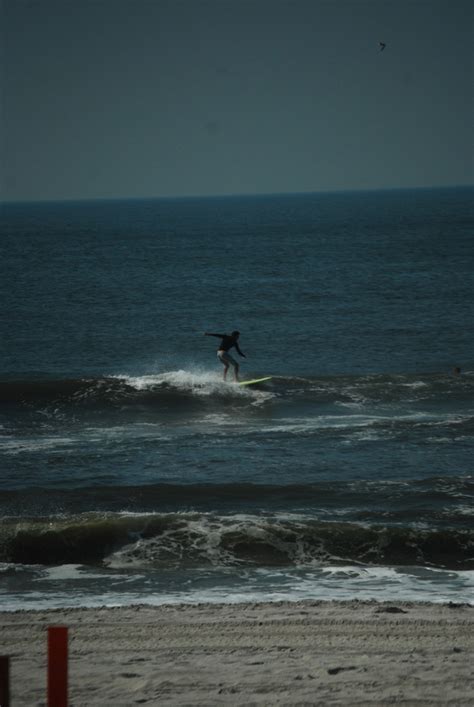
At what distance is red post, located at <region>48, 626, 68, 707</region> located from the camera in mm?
5785

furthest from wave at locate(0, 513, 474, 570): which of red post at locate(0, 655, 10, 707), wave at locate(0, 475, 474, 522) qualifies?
red post at locate(0, 655, 10, 707)

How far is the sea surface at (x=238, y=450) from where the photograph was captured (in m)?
14.4

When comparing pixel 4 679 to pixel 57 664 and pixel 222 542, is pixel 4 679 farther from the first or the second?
pixel 222 542

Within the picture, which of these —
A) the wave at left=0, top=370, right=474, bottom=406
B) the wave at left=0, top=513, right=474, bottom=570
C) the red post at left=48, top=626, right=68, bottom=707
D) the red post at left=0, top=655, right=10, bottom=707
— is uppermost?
the red post at left=48, top=626, right=68, bottom=707

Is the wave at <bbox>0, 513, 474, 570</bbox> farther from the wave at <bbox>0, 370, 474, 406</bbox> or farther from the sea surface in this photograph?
the wave at <bbox>0, 370, 474, 406</bbox>

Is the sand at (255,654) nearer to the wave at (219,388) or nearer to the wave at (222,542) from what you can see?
the wave at (222,542)

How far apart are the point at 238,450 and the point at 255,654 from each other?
39.3 feet

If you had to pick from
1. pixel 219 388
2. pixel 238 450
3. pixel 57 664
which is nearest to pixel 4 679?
pixel 57 664

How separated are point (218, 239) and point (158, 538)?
9882 cm

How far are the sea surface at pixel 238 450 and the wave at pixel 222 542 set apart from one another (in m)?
0.04

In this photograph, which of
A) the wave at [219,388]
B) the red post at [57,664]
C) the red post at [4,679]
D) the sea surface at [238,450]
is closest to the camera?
the red post at [57,664]

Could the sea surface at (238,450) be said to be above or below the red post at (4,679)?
below

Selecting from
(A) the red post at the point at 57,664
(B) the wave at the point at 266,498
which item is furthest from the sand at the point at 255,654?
(B) the wave at the point at 266,498

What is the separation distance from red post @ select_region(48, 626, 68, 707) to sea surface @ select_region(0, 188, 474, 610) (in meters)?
6.70
